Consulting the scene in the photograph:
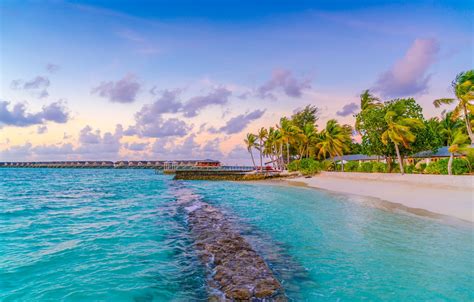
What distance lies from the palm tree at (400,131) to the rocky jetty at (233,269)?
96.1 feet

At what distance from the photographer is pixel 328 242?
937 cm

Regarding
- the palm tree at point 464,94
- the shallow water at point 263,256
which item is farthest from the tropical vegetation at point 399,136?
the shallow water at point 263,256

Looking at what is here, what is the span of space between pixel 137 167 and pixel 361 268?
158121 mm

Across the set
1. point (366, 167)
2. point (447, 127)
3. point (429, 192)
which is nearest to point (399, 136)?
point (366, 167)

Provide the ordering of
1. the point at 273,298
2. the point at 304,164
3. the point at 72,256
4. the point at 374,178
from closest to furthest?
the point at 273,298
the point at 72,256
the point at 374,178
the point at 304,164

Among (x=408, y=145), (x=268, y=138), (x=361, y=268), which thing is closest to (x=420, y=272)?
(x=361, y=268)

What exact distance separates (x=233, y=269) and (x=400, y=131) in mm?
33753

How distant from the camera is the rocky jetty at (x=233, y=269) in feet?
18.2

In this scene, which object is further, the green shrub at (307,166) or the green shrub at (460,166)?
the green shrub at (307,166)

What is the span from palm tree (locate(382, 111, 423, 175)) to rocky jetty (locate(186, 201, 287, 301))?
2930 cm

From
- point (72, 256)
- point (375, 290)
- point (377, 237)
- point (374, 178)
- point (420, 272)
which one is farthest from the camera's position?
point (374, 178)

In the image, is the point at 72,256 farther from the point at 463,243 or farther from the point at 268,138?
the point at 268,138

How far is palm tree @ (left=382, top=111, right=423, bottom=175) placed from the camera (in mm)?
33812

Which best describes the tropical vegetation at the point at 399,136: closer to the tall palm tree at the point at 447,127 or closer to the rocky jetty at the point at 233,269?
the tall palm tree at the point at 447,127
